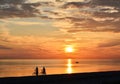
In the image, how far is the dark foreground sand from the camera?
69.7 feet

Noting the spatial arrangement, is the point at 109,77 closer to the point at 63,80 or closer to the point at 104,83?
the point at 104,83

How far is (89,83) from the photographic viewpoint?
2438 cm

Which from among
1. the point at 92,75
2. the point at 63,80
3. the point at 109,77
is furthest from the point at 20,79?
the point at 109,77

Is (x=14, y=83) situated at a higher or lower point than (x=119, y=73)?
lower

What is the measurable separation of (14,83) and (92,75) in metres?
7.63

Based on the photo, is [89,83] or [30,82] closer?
[30,82]

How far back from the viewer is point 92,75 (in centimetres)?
2588

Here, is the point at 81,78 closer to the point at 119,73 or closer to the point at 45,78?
the point at 45,78

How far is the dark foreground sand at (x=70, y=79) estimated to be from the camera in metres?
21.3

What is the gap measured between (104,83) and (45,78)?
552 cm

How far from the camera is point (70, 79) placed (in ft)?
77.4

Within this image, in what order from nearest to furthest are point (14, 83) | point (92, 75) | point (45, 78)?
point (14, 83) → point (45, 78) → point (92, 75)

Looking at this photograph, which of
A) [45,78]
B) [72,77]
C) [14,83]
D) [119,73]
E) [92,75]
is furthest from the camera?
[119,73]

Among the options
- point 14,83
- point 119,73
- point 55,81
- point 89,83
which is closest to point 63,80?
point 55,81
